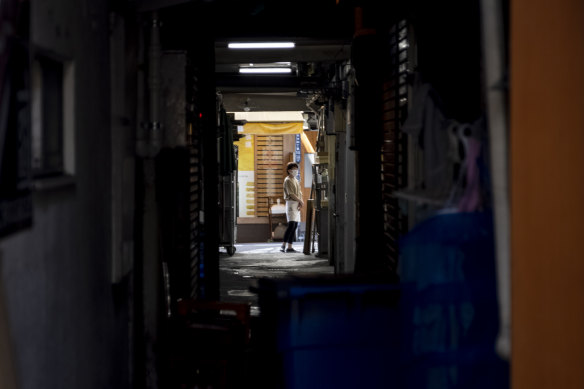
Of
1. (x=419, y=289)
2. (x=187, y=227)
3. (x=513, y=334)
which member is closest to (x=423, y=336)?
(x=419, y=289)

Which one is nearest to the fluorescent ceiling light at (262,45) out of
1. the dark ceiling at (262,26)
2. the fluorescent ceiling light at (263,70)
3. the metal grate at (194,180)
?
the dark ceiling at (262,26)

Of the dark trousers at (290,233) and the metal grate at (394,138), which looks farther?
the dark trousers at (290,233)

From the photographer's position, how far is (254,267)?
53.0ft

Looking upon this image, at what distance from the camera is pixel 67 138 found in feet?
16.6

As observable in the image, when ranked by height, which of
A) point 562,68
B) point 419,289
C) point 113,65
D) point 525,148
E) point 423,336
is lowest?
point 423,336

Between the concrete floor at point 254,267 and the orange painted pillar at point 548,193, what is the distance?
338 inches

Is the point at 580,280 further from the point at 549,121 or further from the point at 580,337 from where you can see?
the point at 549,121

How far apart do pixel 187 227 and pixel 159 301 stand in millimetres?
919

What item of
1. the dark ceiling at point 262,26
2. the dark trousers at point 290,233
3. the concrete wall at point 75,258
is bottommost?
the dark trousers at point 290,233

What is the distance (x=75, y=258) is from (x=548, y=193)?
3306mm

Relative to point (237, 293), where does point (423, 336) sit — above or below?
above

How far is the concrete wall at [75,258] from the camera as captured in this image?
406cm

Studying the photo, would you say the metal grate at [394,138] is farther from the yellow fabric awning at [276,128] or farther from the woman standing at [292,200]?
the yellow fabric awning at [276,128]

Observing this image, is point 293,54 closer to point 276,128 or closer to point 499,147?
point 499,147
